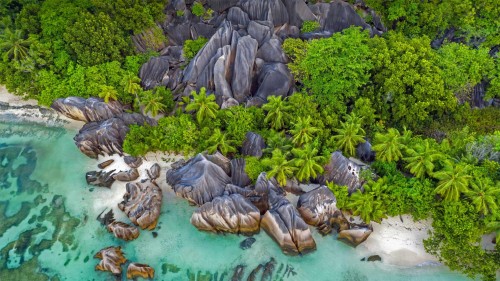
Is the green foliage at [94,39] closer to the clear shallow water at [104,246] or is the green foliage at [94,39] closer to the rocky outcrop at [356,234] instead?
the clear shallow water at [104,246]

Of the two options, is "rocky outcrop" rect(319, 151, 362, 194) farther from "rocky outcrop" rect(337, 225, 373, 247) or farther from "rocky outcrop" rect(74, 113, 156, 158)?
"rocky outcrop" rect(74, 113, 156, 158)

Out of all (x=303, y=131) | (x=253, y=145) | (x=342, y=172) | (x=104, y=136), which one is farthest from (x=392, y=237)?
(x=104, y=136)

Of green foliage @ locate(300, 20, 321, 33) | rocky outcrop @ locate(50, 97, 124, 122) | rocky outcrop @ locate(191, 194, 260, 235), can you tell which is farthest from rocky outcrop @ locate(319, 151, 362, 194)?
rocky outcrop @ locate(50, 97, 124, 122)

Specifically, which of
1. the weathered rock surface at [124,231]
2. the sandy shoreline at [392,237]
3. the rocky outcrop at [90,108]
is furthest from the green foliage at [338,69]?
the weathered rock surface at [124,231]

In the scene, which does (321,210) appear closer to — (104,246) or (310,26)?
(104,246)

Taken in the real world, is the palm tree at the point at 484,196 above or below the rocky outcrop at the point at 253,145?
above
